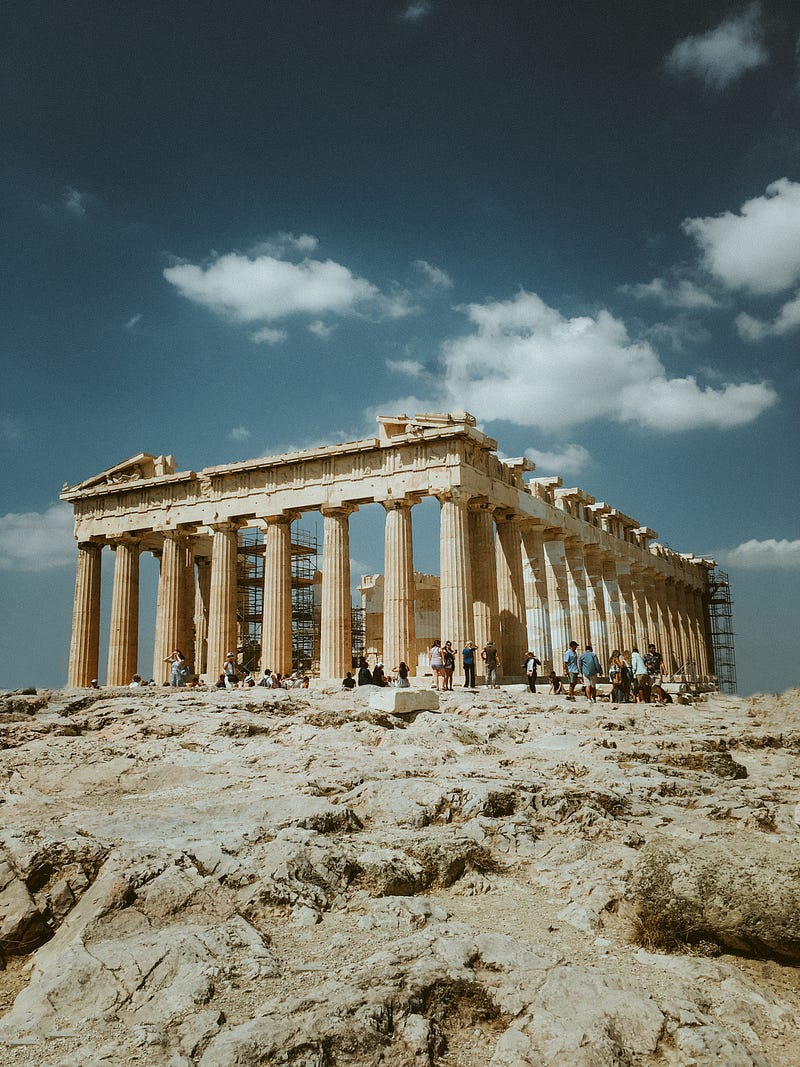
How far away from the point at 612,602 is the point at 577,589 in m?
4.19

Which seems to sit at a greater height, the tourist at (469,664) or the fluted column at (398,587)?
the fluted column at (398,587)

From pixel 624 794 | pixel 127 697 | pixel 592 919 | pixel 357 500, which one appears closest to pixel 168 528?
pixel 357 500

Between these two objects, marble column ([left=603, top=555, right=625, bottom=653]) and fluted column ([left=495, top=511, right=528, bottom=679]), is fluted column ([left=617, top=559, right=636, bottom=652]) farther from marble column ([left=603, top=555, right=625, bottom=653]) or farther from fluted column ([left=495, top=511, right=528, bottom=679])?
fluted column ([left=495, top=511, right=528, bottom=679])

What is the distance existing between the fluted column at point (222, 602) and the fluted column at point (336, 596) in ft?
14.2

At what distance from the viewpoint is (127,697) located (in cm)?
1809

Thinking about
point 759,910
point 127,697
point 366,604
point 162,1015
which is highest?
point 366,604

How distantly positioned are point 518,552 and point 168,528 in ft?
47.3

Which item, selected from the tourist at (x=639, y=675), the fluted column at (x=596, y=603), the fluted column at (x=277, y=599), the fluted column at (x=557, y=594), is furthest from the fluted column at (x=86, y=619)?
the tourist at (x=639, y=675)

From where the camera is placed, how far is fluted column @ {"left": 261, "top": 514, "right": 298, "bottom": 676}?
30656 mm

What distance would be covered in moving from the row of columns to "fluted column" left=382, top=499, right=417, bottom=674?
4 cm

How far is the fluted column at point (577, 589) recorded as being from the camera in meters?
34.1

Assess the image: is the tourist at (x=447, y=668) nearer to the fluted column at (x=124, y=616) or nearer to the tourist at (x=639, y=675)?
the tourist at (x=639, y=675)

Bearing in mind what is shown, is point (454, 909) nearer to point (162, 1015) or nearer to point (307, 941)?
point (307, 941)

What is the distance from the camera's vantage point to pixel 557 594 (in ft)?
110
